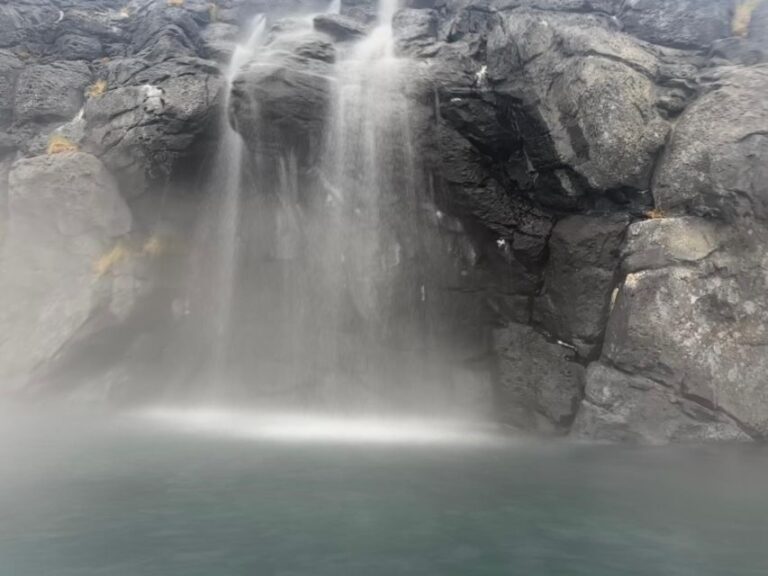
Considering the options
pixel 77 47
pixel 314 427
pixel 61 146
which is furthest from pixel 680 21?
pixel 77 47

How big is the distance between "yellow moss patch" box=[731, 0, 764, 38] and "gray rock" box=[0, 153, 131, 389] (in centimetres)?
1888

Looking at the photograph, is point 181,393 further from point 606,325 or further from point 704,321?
point 704,321

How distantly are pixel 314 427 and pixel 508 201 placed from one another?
801 centimetres

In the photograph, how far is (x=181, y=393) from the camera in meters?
18.7

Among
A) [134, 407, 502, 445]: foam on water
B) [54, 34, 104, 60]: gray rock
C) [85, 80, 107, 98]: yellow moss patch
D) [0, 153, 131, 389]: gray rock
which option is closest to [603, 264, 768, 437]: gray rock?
[134, 407, 502, 445]: foam on water

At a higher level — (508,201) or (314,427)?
(508,201)

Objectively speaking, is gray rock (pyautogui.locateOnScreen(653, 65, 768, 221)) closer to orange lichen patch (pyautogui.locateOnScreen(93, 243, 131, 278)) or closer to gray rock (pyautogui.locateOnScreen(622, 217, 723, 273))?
gray rock (pyautogui.locateOnScreen(622, 217, 723, 273))

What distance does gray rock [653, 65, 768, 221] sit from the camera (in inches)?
546

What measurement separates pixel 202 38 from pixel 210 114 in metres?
A: 7.32

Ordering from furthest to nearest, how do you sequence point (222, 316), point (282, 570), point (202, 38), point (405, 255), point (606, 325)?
1. point (202, 38)
2. point (222, 316)
3. point (405, 255)
4. point (606, 325)
5. point (282, 570)

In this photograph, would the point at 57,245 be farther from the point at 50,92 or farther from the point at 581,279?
the point at 581,279

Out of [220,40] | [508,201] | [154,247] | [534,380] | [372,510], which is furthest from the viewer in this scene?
[220,40]

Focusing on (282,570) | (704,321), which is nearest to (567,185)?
(704,321)

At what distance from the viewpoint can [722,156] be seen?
46.5 feet
